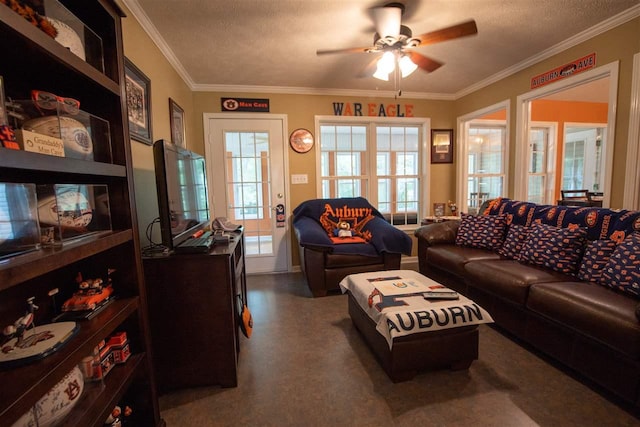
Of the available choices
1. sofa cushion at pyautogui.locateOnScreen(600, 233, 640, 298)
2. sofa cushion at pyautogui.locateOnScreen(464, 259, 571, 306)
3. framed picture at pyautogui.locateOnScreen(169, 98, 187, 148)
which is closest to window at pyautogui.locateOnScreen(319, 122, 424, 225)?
framed picture at pyautogui.locateOnScreen(169, 98, 187, 148)

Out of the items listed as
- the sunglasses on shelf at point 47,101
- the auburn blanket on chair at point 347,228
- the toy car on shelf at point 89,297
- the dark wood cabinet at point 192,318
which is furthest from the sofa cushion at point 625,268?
the sunglasses on shelf at point 47,101

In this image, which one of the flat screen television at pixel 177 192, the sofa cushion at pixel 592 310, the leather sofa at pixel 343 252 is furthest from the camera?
the leather sofa at pixel 343 252

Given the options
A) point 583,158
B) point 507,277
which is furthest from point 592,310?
point 583,158

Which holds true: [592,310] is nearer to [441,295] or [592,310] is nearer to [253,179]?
[441,295]

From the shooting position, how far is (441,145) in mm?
4164

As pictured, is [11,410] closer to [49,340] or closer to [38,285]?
[49,340]

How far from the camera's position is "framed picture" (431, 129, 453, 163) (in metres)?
4.13

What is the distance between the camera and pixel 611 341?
1.39 m

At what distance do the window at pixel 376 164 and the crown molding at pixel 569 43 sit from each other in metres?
1.07

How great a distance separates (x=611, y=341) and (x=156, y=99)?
10.6 ft

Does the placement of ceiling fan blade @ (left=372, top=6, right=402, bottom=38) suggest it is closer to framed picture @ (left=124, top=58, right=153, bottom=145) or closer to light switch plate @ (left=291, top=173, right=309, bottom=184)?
framed picture @ (left=124, top=58, right=153, bottom=145)

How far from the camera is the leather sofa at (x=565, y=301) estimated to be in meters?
1.38

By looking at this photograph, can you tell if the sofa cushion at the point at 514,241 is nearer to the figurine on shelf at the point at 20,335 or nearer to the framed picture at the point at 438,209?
the framed picture at the point at 438,209

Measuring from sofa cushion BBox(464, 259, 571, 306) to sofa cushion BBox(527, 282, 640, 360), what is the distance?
7 centimetres
